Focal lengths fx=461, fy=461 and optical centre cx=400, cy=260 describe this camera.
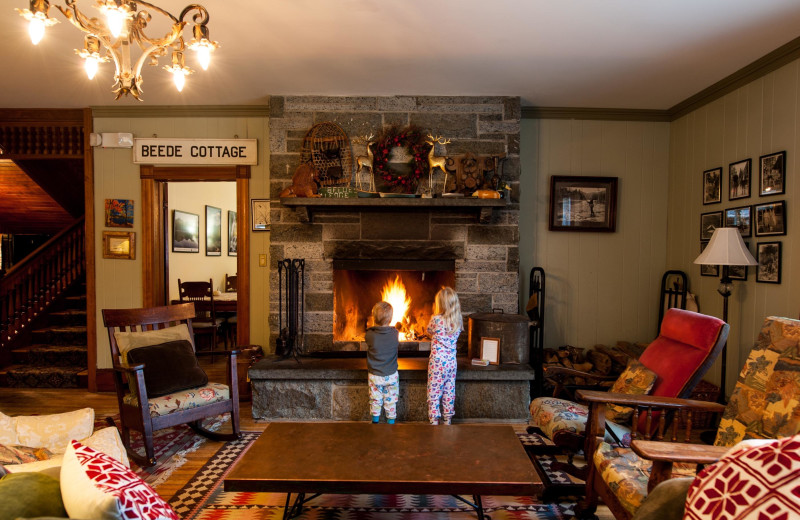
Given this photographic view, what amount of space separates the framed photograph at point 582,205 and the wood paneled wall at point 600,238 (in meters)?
0.08

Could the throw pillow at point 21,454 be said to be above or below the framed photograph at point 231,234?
below

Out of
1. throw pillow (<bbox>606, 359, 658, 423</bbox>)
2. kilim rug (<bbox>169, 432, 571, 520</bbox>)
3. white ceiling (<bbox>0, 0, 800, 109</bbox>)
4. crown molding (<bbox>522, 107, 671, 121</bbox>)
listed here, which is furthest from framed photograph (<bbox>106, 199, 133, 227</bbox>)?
throw pillow (<bbox>606, 359, 658, 423</bbox>)

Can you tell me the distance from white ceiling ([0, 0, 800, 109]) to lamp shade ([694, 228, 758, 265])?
121 cm

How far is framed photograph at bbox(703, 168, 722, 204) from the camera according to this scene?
11.9 feet

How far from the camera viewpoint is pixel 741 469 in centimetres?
105

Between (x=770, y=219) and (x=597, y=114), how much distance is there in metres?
1.74

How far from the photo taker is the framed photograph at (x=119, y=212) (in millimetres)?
4363

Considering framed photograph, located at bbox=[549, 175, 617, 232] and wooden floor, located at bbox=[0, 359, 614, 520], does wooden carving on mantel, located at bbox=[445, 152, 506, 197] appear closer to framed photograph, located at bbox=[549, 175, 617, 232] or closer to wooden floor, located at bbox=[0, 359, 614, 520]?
framed photograph, located at bbox=[549, 175, 617, 232]

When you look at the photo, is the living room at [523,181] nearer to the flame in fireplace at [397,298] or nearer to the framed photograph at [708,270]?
the framed photograph at [708,270]

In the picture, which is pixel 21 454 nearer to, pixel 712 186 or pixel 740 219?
pixel 740 219

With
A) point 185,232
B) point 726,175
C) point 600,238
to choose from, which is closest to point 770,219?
point 726,175

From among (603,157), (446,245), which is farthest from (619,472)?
(603,157)

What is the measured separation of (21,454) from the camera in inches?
56.0

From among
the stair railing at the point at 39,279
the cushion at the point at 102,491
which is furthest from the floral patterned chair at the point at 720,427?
the stair railing at the point at 39,279
